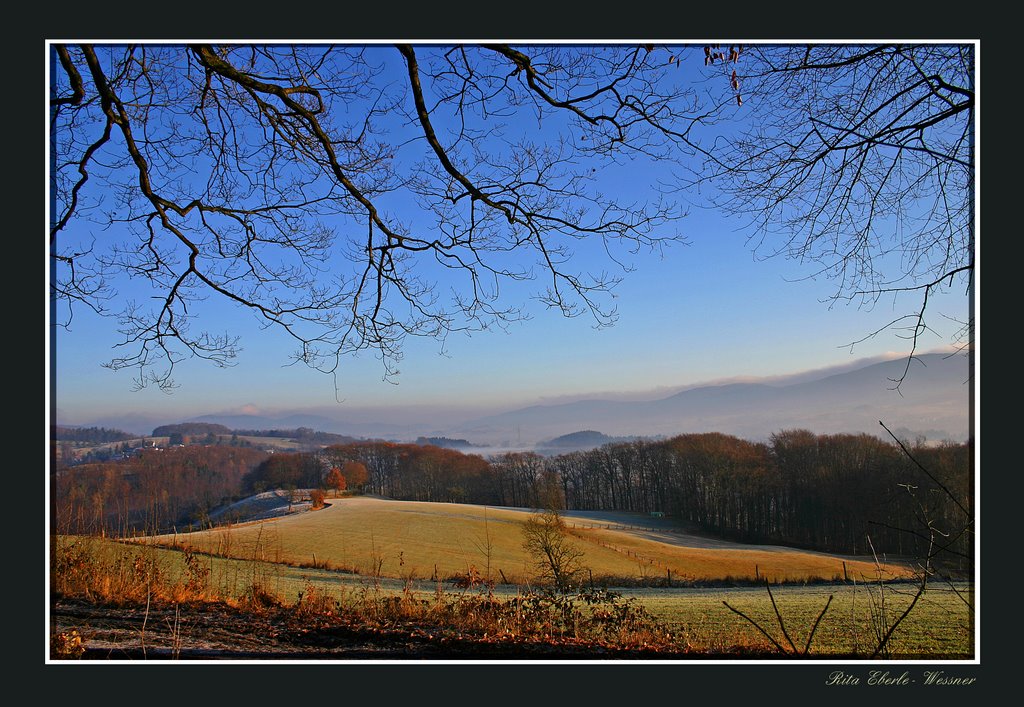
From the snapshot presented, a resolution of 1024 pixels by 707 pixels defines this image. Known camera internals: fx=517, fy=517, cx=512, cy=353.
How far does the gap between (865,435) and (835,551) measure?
2.55m

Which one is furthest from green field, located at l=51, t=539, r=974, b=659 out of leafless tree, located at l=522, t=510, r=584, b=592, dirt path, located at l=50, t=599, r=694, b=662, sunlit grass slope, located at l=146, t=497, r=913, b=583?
sunlit grass slope, located at l=146, t=497, r=913, b=583

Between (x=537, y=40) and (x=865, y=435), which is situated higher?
(x=537, y=40)

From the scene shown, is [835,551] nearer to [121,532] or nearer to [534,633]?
[534,633]

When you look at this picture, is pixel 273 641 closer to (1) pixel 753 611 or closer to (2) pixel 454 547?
(1) pixel 753 611

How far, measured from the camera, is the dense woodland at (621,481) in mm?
6051

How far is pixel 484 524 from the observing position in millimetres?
9328

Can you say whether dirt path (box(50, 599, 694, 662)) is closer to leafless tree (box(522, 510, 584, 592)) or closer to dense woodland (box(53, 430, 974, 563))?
leafless tree (box(522, 510, 584, 592))

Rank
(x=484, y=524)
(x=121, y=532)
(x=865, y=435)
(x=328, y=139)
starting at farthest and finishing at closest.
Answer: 1. (x=484, y=524)
2. (x=865, y=435)
3. (x=121, y=532)
4. (x=328, y=139)

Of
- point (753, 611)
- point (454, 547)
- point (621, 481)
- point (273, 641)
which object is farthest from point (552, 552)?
point (621, 481)

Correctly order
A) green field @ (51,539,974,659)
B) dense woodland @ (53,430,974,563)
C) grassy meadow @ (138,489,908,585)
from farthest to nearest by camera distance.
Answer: grassy meadow @ (138,489,908,585) → dense woodland @ (53,430,974,563) → green field @ (51,539,974,659)

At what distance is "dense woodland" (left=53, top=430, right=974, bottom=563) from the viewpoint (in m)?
A: 6.05

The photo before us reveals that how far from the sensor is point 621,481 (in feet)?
33.6

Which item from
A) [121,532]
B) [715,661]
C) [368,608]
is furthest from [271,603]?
[715,661]

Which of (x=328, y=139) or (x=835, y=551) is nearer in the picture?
(x=328, y=139)
